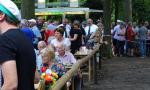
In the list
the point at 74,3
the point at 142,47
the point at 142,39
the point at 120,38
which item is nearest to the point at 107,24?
the point at 120,38

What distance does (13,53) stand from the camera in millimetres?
3896

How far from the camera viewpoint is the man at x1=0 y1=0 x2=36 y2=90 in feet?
12.6

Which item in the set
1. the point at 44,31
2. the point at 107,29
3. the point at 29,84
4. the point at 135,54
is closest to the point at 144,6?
the point at 135,54

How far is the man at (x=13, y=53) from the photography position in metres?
3.85

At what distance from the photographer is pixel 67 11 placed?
3775 centimetres

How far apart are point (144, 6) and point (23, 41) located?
41966 millimetres

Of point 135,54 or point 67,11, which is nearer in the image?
point 135,54

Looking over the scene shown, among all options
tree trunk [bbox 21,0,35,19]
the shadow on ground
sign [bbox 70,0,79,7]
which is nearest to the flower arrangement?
the shadow on ground

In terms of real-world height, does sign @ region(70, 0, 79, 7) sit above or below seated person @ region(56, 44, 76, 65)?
below

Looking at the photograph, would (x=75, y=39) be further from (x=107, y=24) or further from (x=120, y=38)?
(x=120, y=38)

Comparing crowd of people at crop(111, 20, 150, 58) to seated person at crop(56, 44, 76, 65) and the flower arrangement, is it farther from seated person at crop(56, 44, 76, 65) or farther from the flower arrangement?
the flower arrangement

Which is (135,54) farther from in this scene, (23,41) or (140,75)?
(23,41)

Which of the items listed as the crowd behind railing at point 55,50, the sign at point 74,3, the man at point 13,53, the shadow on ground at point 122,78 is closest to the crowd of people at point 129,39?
the crowd behind railing at point 55,50

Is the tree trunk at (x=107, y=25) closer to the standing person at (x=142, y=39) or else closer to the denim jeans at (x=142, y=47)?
the standing person at (x=142, y=39)
